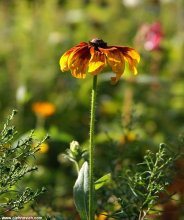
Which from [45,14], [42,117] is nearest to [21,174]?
[42,117]

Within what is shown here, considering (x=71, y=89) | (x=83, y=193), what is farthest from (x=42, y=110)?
(x=83, y=193)

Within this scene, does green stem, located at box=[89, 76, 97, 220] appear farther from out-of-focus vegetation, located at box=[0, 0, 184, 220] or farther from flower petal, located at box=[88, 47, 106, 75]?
out-of-focus vegetation, located at box=[0, 0, 184, 220]

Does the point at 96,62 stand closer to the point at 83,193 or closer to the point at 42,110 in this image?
the point at 83,193

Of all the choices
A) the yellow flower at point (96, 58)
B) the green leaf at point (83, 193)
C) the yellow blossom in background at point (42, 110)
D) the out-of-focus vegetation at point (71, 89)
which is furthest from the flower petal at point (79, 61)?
the yellow blossom in background at point (42, 110)

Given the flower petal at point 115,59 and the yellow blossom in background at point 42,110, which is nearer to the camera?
the flower petal at point 115,59

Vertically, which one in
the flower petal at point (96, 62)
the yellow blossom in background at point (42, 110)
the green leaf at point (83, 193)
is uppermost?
the yellow blossom in background at point (42, 110)

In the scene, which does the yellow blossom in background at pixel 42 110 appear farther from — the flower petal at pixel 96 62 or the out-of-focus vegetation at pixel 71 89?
the flower petal at pixel 96 62

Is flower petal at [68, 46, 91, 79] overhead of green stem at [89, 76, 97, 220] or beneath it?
overhead

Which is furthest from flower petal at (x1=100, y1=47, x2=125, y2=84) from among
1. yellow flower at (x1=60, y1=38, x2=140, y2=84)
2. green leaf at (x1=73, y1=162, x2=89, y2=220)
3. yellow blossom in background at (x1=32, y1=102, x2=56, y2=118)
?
yellow blossom in background at (x1=32, y1=102, x2=56, y2=118)

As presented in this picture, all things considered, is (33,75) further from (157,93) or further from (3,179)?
(3,179)
